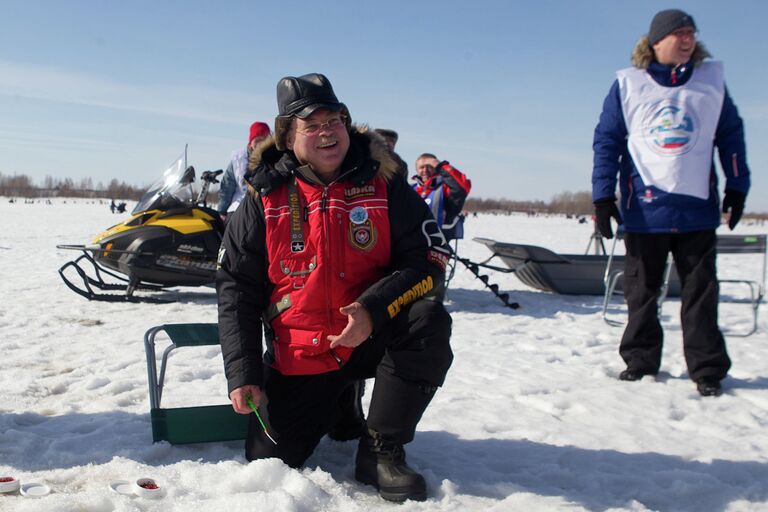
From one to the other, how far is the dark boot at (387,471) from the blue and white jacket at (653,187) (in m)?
1.97

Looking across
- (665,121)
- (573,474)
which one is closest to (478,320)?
(665,121)

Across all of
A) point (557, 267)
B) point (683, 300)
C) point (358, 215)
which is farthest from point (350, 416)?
point (557, 267)

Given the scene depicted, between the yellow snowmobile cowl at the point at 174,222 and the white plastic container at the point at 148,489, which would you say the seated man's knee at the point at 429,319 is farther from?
the yellow snowmobile cowl at the point at 174,222

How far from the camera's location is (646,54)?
3.52 metres

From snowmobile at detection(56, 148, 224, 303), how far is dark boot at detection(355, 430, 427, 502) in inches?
158

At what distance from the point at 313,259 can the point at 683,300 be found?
2.21 meters

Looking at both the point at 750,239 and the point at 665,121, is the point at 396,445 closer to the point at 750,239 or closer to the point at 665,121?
the point at 665,121

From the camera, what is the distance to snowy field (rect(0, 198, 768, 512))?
2.15 meters

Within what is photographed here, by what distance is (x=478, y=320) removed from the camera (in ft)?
19.0

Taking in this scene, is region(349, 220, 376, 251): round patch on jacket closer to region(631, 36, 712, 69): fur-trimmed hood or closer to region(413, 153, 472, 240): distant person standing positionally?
region(631, 36, 712, 69): fur-trimmed hood

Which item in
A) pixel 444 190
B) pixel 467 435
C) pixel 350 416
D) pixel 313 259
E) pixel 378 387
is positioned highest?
pixel 444 190

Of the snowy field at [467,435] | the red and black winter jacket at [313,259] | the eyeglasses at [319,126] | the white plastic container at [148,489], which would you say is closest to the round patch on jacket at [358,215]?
the red and black winter jacket at [313,259]

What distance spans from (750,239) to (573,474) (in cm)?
370

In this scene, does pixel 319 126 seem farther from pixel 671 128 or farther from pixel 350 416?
pixel 671 128
